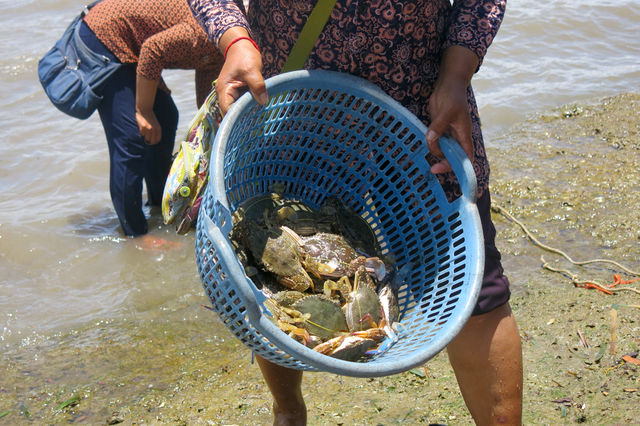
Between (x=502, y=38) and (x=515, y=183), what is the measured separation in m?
3.82

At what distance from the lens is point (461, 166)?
76.0 inches

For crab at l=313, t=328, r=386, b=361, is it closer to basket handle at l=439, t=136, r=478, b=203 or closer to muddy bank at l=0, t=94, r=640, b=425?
basket handle at l=439, t=136, r=478, b=203

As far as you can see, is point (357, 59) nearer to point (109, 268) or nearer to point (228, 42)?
point (228, 42)

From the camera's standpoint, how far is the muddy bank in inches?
104

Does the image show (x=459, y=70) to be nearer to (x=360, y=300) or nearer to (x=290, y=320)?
(x=360, y=300)

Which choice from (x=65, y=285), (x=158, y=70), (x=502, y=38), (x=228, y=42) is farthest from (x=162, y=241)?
(x=502, y=38)

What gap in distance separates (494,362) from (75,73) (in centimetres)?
321

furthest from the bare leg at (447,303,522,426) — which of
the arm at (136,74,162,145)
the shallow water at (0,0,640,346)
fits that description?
the arm at (136,74,162,145)

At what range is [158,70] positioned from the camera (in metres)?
3.87

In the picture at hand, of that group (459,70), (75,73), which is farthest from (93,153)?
(459,70)

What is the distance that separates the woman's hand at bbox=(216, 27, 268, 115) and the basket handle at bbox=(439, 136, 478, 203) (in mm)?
554

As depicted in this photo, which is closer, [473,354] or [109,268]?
[473,354]

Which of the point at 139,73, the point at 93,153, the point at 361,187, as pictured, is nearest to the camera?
the point at 361,187

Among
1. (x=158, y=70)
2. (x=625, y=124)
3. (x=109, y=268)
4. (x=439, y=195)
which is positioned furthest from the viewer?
(x=625, y=124)
